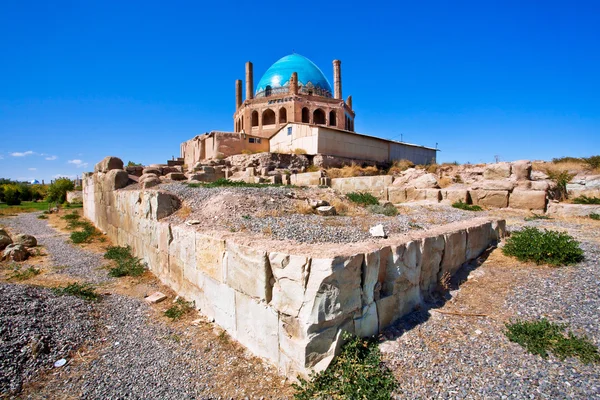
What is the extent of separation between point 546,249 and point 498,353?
2.89 m

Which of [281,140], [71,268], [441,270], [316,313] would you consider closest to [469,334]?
[441,270]

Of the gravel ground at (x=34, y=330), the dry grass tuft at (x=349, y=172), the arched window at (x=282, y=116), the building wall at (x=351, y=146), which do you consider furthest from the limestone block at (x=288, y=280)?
the arched window at (x=282, y=116)

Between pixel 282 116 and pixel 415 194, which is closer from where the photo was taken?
pixel 415 194

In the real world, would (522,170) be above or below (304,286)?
above

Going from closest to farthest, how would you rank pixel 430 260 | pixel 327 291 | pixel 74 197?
pixel 327 291 < pixel 430 260 < pixel 74 197

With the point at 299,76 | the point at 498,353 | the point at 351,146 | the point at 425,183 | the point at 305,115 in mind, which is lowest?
Answer: the point at 498,353

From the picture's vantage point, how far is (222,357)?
11.0ft

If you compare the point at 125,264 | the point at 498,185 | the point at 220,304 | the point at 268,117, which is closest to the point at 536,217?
the point at 498,185

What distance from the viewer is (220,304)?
389 centimetres

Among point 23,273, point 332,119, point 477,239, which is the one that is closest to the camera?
point 477,239

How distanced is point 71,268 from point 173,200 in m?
3.26

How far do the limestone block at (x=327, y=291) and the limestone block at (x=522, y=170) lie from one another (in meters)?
10.2

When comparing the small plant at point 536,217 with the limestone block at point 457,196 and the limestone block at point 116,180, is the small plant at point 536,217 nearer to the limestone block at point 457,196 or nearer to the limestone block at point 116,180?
the limestone block at point 457,196

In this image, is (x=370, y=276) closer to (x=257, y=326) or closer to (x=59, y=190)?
(x=257, y=326)
